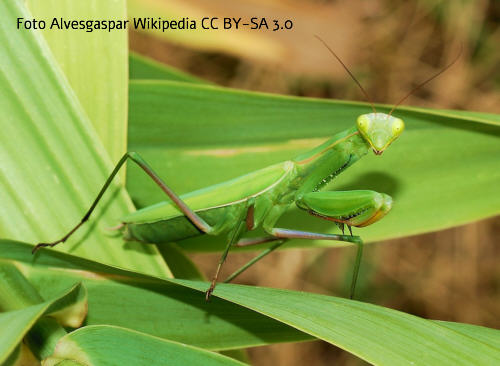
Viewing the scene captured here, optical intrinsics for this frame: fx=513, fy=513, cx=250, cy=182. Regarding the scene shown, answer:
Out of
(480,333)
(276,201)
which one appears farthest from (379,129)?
(480,333)

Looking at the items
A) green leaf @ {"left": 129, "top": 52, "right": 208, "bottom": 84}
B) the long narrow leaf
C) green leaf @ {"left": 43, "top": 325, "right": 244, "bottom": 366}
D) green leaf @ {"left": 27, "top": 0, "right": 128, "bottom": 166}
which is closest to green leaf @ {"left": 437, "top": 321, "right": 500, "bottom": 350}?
the long narrow leaf

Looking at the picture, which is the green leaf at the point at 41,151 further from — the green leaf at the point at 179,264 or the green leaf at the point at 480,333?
the green leaf at the point at 480,333

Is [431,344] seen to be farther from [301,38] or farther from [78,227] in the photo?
[301,38]

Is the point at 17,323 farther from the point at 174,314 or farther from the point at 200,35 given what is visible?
the point at 200,35

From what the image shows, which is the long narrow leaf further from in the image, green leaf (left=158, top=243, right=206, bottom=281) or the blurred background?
the blurred background

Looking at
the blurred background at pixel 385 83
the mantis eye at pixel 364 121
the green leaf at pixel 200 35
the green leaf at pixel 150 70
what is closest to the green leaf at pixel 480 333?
the mantis eye at pixel 364 121
